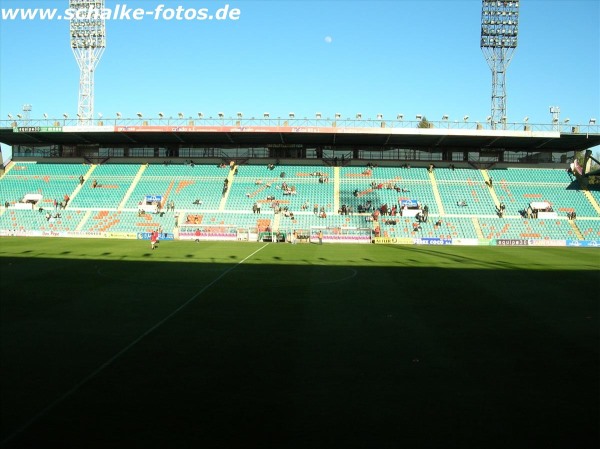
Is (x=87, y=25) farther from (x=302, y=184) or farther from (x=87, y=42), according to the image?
(x=302, y=184)

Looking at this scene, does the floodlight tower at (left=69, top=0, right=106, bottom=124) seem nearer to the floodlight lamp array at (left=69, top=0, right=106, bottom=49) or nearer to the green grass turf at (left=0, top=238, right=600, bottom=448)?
the floodlight lamp array at (left=69, top=0, right=106, bottom=49)

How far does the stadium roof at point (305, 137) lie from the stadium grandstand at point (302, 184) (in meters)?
0.14

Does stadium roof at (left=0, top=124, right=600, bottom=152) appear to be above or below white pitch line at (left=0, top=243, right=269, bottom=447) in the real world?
above

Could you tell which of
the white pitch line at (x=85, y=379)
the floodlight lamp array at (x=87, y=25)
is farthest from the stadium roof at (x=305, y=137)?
the white pitch line at (x=85, y=379)

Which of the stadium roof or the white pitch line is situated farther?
the stadium roof

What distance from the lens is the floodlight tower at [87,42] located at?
2098 inches

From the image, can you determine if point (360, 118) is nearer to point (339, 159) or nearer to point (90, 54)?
point (339, 159)

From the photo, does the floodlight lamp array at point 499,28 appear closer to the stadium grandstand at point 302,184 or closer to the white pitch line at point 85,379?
the stadium grandstand at point 302,184

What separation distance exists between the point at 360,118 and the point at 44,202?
33359 millimetres

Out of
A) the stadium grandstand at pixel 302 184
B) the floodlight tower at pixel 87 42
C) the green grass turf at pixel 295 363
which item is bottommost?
the green grass turf at pixel 295 363

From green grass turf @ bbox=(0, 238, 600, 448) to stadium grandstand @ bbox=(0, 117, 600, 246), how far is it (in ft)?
90.4

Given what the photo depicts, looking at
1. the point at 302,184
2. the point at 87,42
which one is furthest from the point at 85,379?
the point at 87,42

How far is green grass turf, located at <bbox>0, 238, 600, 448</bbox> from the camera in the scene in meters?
6.45

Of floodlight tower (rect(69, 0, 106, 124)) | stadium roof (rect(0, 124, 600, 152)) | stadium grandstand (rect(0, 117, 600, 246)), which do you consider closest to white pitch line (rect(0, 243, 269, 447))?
stadium grandstand (rect(0, 117, 600, 246))
